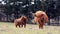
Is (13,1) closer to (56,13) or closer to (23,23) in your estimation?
(56,13)

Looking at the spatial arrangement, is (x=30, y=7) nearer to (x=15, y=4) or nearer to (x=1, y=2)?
(x=15, y=4)

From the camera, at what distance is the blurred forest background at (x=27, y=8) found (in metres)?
33.0

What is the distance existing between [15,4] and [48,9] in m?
4.93

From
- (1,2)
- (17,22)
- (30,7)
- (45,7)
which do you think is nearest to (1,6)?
(1,2)

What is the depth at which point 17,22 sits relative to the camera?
17.8 meters

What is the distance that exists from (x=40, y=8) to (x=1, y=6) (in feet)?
20.6

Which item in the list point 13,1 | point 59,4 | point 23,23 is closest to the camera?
point 23,23

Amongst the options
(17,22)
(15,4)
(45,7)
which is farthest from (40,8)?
(17,22)

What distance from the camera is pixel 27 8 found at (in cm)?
3384

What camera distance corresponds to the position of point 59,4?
32.7 m

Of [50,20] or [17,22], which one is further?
[50,20]

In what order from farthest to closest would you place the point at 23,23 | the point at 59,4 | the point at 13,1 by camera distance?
the point at 13,1
the point at 59,4
the point at 23,23

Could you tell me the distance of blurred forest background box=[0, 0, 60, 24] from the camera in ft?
108

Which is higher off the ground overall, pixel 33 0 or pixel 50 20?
pixel 33 0
